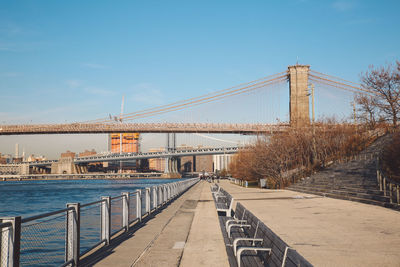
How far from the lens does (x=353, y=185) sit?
20.7m

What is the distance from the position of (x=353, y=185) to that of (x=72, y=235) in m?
17.7

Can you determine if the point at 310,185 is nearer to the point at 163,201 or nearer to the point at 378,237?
the point at 163,201

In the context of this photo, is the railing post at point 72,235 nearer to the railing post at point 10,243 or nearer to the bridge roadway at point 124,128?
the railing post at point 10,243

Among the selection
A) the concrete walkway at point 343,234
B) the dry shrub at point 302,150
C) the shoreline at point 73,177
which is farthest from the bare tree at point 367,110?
the shoreline at point 73,177

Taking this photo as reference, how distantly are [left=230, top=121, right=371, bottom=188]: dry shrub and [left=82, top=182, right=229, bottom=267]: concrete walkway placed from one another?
24.6 m

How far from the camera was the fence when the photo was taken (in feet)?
14.3

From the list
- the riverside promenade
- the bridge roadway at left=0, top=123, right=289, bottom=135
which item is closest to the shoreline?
the bridge roadway at left=0, top=123, right=289, bottom=135

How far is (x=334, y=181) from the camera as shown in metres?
24.4

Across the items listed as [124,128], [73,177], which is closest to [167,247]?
[124,128]

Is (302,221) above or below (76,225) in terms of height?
below

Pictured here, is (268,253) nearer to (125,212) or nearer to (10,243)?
(10,243)

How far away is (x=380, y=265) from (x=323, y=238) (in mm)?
2495

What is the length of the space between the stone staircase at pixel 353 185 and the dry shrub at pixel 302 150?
3.96 m

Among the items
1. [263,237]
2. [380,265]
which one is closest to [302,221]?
[380,265]
